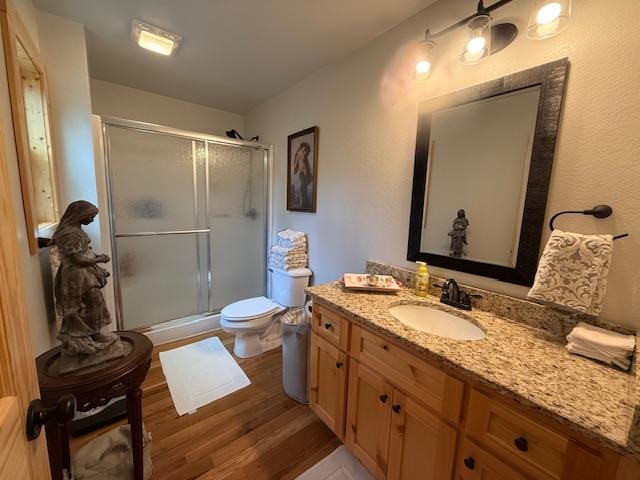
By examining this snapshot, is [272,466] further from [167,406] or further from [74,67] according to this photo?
[74,67]

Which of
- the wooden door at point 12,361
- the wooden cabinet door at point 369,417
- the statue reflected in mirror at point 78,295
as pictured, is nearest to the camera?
the wooden door at point 12,361

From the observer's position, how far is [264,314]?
7.06 ft

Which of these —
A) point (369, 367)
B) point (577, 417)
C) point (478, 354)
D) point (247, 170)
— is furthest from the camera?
point (247, 170)

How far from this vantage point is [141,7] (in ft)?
4.75

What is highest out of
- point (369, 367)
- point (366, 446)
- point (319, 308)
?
point (319, 308)

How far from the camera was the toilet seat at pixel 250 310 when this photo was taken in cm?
207

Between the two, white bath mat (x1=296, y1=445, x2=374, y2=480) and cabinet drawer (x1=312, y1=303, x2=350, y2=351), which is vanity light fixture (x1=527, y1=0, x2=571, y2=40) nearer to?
cabinet drawer (x1=312, y1=303, x2=350, y2=351)

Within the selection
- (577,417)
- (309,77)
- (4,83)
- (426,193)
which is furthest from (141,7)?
(577,417)

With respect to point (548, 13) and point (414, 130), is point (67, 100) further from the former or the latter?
point (548, 13)

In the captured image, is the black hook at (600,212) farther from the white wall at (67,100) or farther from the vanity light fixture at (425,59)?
the white wall at (67,100)

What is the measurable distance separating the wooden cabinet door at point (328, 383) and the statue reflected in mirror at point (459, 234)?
0.79m

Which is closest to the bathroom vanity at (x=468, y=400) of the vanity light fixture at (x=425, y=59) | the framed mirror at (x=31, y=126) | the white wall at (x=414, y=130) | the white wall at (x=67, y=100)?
the white wall at (x=414, y=130)

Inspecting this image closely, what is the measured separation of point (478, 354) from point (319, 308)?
761mm

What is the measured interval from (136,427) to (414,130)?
2.00 metres
